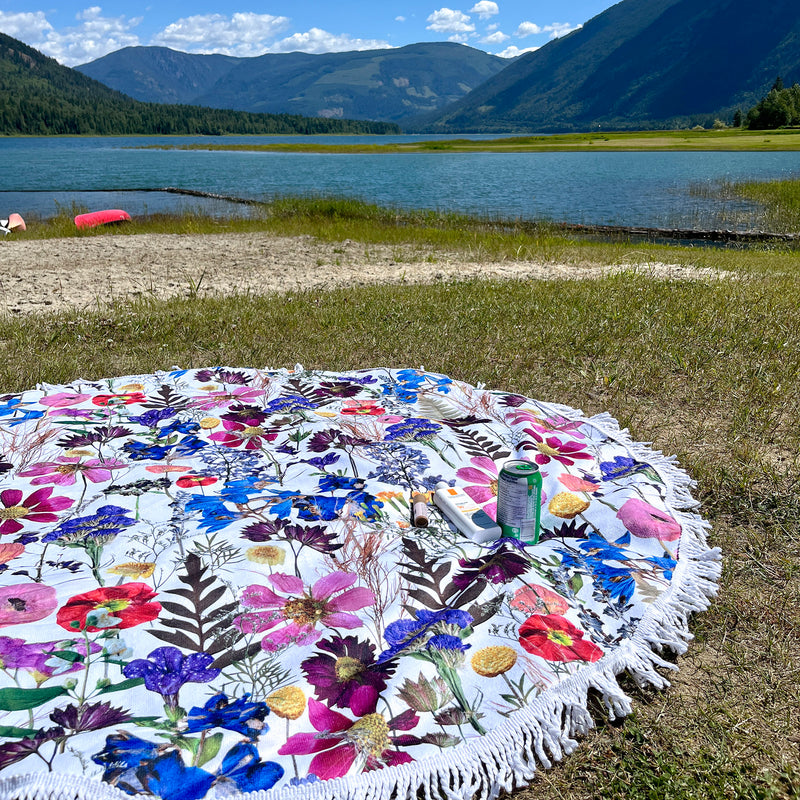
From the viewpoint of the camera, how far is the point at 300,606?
7.85ft

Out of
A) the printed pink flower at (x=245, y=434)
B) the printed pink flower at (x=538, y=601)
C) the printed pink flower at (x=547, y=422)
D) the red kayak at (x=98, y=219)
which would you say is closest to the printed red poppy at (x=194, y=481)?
the printed pink flower at (x=245, y=434)

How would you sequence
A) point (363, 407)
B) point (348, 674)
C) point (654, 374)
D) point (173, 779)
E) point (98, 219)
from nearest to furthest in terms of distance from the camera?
point (173, 779) < point (348, 674) < point (363, 407) < point (654, 374) < point (98, 219)

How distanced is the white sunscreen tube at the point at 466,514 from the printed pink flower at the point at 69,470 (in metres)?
1.69

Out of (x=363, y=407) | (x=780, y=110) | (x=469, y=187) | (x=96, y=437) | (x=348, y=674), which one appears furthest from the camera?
(x=780, y=110)

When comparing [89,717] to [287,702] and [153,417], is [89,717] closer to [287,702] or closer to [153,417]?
[287,702]

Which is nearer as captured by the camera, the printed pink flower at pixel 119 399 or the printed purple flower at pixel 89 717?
the printed purple flower at pixel 89 717

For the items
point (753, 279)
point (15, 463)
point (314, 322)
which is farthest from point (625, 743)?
point (753, 279)

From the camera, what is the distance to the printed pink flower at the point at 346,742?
1854 millimetres

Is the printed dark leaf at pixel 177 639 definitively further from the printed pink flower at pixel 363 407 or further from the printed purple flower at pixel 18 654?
the printed pink flower at pixel 363 407

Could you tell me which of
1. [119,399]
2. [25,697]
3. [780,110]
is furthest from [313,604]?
[780,110]

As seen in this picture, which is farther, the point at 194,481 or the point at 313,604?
the point at 194,481

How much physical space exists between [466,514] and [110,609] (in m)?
1.53

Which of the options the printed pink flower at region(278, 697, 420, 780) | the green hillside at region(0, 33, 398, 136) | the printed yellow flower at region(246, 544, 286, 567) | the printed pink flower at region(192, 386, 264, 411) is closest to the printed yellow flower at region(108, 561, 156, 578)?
the printed yellow flower at region(246, 544, 286, 567)

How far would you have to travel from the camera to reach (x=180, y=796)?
1.72m
